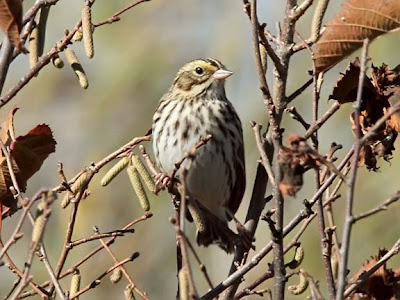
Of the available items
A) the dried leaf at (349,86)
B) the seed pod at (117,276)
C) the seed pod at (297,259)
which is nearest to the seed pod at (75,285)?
the seed pod at (117,276)

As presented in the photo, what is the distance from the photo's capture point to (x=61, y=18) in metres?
7.03

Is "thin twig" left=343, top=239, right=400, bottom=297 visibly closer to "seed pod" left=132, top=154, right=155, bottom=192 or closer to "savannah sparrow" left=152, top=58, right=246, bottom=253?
"seed pod" left=132, top=154, right=155, bottom=192

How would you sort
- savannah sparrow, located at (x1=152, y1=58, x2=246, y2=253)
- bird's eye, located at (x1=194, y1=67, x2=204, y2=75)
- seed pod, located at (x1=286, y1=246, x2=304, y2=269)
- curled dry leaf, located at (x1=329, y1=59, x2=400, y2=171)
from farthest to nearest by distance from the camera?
1. bird's eye, located at (x1=194, y1=67, x2=204, y2=75)
2. savannah sparrow, located at (x1=152, y1=58, x2=246, y2=253)
3. seed pod, located at (x1=286, y1=246, x2=304, y2=269)
4. curled dry leaf, located at (x1=329, y1=59, x2=400, y2=171)

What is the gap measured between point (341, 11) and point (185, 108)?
6.76 feet

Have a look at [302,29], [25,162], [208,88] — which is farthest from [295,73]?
[25,162]

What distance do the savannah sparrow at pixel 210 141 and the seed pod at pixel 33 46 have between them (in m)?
1.22

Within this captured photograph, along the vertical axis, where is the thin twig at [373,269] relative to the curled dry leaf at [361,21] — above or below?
below

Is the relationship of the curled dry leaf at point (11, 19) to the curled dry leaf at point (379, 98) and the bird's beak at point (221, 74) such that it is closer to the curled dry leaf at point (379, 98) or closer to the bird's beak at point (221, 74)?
the curled dry leaf at point (379, 98)

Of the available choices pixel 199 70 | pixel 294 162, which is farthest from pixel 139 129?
pixel 294 162

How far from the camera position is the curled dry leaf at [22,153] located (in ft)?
9.52

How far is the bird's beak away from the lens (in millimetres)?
4605

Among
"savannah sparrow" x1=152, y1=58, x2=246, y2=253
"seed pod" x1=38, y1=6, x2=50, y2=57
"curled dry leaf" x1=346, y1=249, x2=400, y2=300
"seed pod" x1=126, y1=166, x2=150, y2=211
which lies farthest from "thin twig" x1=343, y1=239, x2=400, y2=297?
"savannah sparrow" x1=152, y1=58, x2=246, y2=253

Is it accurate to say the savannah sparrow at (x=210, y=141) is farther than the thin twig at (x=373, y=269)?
Yes

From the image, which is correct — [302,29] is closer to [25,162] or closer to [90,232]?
[90,232]
